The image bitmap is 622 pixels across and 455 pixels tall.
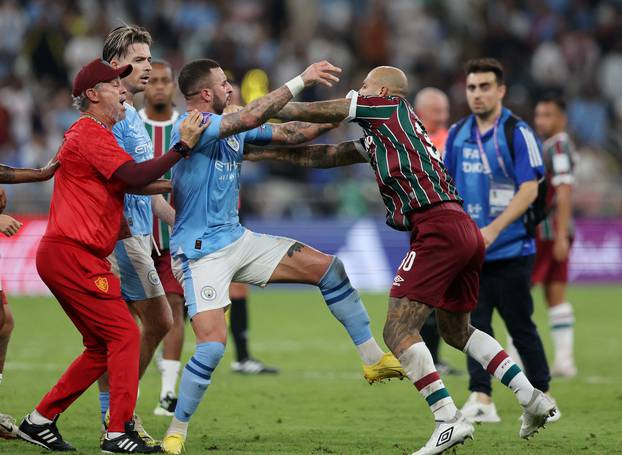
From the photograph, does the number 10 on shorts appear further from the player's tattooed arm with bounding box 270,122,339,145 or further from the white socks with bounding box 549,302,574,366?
A: the white socks with bounding box 549,302,574,366

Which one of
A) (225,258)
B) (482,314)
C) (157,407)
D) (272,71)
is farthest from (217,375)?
(272,71)

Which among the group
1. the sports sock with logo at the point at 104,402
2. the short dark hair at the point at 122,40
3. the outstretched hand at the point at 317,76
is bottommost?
the sports sock with logo at the point at 104,402

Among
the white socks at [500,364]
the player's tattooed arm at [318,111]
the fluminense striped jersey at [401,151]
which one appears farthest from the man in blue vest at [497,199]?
the player's tattooed arm at [318,111]

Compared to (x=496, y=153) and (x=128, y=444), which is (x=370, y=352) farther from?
(x=496, y=153)

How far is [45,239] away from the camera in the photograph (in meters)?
7.43

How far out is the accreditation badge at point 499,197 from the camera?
30.9 feet

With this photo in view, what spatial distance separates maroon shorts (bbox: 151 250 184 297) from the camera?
31.7 ft

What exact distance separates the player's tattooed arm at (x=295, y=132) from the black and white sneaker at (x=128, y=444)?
7.11ft

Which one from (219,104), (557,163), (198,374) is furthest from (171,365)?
(557,163)

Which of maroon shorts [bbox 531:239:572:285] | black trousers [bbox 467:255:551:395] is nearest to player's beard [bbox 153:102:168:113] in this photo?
black trousers [bbox 467:255:551:395]

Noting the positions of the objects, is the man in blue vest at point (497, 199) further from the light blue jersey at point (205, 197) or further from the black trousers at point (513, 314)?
the light blue jersey at point (205, 197)

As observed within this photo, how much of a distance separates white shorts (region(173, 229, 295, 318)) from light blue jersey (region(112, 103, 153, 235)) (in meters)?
0.69

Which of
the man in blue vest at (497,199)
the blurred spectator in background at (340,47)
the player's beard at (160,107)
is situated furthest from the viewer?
the blurred spectator in background at (340,47)

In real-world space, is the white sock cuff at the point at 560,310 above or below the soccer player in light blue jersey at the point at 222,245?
below
